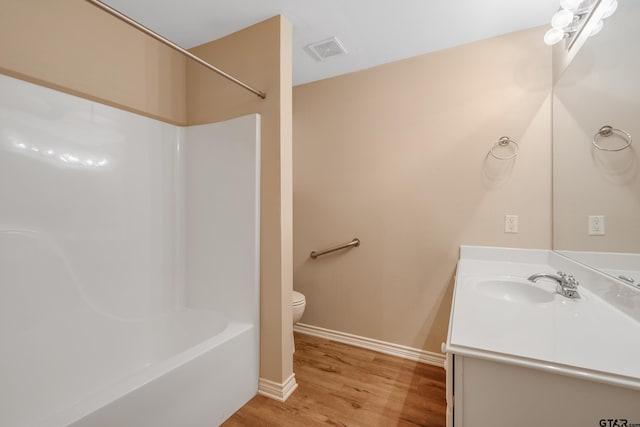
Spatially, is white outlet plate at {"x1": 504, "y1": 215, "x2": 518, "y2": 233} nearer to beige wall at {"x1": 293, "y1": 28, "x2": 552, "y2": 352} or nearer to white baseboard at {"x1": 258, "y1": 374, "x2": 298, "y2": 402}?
beige wall at {"x1": 293, "y1": 28, "x2": 552, "y2": 352}

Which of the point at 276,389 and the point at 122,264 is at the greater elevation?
the point at 122,264

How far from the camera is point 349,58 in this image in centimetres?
214

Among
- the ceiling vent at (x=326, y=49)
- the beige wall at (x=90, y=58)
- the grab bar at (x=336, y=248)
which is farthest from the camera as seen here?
the grab bar at (x=336, y=248)

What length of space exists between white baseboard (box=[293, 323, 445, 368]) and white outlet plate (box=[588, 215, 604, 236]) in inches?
49.1

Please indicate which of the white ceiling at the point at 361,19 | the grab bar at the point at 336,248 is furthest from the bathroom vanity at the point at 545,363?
the white ceiling at the point at 361,19

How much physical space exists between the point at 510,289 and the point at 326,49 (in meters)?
1.91

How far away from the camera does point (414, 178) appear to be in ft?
6.91

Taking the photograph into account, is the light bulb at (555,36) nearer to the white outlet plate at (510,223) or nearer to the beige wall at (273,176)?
the white outlet plate at (510,223)

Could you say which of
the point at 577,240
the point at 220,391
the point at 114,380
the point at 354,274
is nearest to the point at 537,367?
the point at 577,240

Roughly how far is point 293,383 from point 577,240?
1.78m

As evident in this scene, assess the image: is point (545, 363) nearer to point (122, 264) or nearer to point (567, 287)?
point (567, 287)

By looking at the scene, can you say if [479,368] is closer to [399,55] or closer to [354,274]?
[354,274]

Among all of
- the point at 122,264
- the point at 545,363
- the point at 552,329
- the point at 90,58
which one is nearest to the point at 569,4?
the point at 552,329

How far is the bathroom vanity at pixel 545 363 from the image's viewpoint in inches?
24.9
